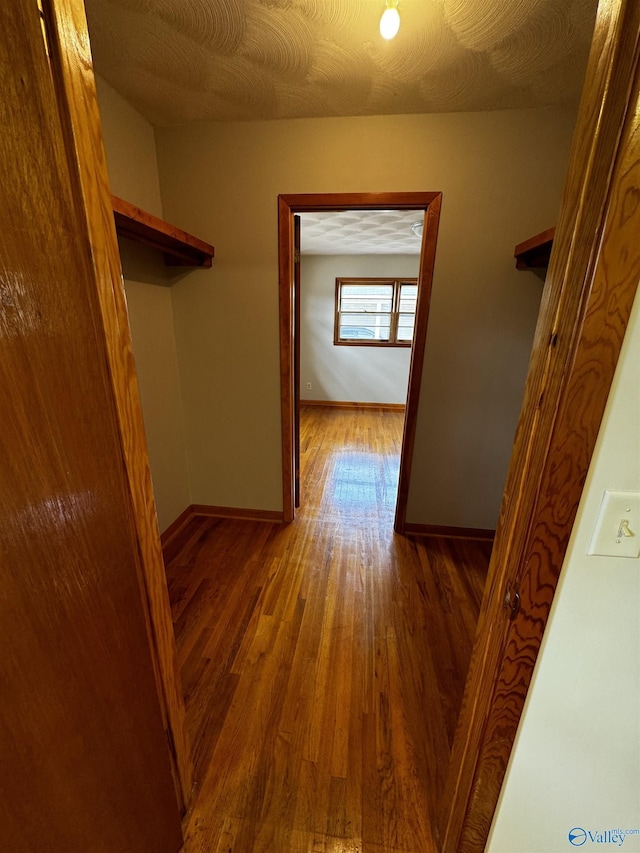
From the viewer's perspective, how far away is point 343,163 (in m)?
1.74

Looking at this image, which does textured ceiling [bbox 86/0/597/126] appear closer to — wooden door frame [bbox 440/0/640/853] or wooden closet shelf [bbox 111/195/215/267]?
wooden closet shelf [bbox 111/195/215/267]

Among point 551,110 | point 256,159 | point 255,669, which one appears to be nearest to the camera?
point 255,669

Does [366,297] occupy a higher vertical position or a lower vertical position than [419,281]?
higher

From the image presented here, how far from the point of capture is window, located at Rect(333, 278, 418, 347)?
497 cm

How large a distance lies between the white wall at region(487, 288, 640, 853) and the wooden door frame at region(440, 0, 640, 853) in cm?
2

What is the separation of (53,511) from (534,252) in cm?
214

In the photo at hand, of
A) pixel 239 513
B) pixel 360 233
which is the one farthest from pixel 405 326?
pixel 239 513

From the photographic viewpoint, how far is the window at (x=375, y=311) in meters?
4.97

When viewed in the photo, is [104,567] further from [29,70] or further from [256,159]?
[256,159]

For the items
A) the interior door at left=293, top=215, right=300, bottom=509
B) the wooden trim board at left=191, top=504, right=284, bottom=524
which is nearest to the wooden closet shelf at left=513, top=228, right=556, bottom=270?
the interior door at left=293, top=215, right=300, bottom=509

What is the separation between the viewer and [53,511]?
502 millimetres

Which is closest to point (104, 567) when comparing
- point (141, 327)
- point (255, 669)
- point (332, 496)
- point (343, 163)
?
point (255, 669)

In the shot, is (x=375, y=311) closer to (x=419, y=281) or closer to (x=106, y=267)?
(x=419, y=281)

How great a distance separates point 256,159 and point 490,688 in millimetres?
2427
